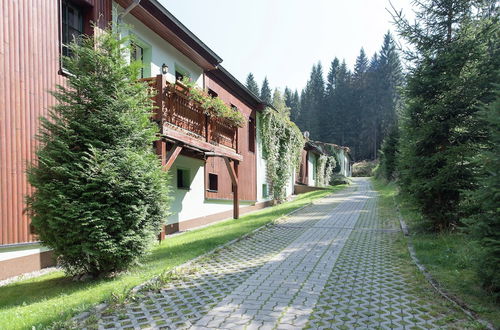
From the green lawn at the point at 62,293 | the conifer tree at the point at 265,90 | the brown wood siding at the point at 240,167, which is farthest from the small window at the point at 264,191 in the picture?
the conifer tree at the point at 265,90

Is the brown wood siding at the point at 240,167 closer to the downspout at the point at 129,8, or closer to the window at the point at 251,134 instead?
the window at the point at 251,134

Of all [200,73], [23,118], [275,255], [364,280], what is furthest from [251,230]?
[200,73]

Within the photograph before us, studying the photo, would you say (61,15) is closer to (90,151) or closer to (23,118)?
(23,118)

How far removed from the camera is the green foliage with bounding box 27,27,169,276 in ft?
15.4

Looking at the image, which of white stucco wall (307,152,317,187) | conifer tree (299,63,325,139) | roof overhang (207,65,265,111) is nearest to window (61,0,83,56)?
roof overhang (207,65,265,111)

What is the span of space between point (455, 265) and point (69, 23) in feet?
30.2

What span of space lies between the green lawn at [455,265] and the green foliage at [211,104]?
Answer: 608cm

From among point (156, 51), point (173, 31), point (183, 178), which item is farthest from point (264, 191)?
point (173, 31)

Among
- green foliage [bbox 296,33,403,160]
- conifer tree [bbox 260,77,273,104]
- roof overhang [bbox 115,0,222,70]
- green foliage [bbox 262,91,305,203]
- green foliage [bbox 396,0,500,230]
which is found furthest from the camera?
conifer tree [bbox 260,77,273,104]

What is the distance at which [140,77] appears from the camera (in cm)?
902

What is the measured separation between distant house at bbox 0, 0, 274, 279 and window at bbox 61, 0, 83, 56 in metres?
0.02

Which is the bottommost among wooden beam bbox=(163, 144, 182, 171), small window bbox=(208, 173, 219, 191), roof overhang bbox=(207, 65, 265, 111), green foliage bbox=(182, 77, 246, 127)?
small window bbox=(208, 173, 219, 191)

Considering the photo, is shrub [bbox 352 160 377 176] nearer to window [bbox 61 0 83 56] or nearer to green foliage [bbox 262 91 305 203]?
green foliage [bbox 262 91 305 203]

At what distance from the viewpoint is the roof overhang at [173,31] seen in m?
8.59
